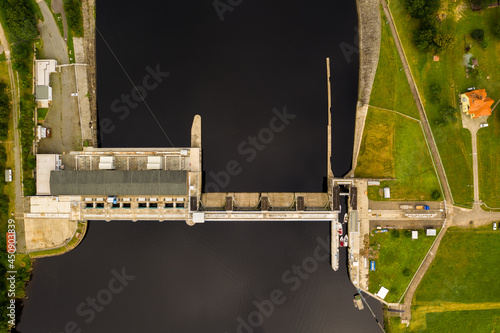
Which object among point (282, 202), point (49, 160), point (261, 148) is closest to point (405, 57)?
point (261, 148)

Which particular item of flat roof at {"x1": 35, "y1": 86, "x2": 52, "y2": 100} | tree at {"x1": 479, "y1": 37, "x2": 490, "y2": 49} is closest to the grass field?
tree at {"x1": 479, "y1": 37, "x2": 490, "y2": 49}

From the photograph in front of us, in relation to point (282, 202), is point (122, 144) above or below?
above

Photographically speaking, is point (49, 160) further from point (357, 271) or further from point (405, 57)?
point (405, 57)

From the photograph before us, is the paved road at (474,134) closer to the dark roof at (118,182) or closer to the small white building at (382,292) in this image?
the small white building at (382,292)

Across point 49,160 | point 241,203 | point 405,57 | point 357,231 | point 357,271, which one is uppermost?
point 405,57

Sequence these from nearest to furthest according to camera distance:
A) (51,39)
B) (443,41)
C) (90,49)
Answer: (443,41), (51,39), (90,49)

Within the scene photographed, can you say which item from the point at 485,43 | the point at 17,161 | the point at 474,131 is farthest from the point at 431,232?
the point at 17,161

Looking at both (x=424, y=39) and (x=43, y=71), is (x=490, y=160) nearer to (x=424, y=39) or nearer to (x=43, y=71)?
(x=424, y=39)
